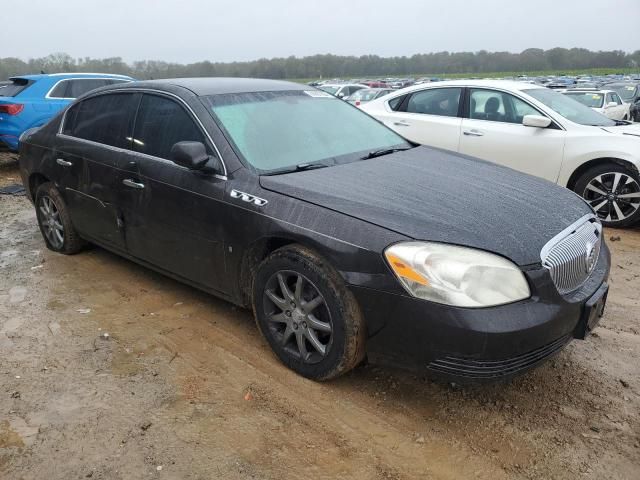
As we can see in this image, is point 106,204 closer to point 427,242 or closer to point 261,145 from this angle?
point 261,145

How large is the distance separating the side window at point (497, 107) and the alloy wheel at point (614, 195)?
108 cm

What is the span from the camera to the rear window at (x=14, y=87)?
9.36 meters

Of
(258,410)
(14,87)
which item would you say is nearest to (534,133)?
(258,410)

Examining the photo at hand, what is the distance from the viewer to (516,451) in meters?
2.50

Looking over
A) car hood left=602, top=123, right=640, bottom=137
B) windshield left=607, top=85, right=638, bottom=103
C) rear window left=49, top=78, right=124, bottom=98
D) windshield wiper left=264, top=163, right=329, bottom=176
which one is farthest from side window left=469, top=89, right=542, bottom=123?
windshield left=607, top=85, right=638, bottom=103

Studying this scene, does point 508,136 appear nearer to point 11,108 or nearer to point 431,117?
point 431,117

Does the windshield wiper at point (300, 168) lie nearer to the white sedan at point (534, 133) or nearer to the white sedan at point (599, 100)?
the white sedan at point (534, 133)

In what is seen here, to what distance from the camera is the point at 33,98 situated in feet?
30.6

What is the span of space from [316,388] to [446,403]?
0.68 meters

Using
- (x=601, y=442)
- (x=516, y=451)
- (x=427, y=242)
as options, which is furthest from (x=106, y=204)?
(x=601, y=442)

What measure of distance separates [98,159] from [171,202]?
1045 mm

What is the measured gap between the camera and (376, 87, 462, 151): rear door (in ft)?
22.9

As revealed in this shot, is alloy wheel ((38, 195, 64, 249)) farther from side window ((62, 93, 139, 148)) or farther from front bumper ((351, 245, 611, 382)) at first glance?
front bumper ((351, 245, 611, 382))

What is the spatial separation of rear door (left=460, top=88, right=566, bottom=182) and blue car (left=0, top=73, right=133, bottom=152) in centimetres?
619
